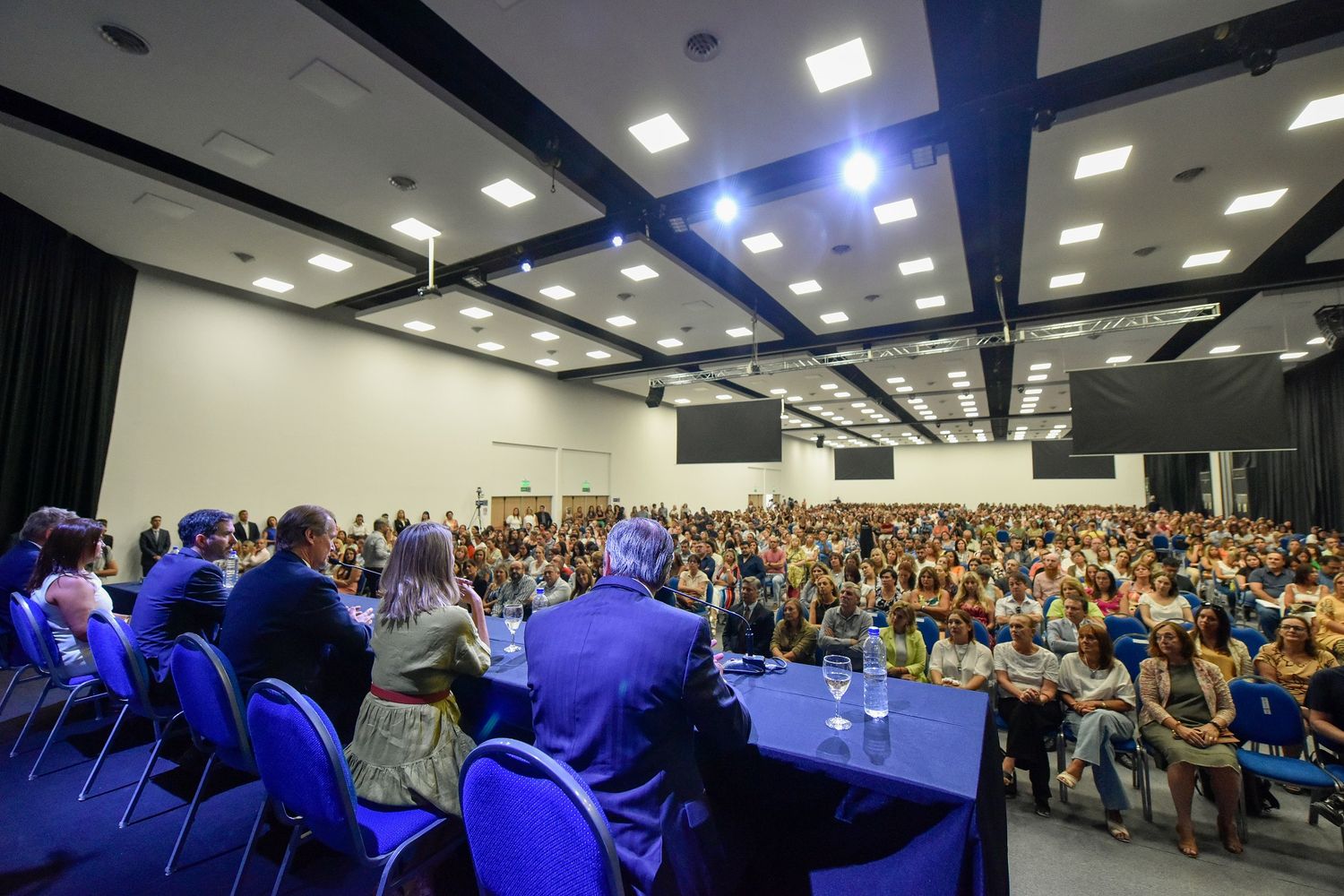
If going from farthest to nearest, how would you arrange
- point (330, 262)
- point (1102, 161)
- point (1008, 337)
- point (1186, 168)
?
point (1008, 337), point (330, 262), point (1186, 168), point (1102, 161)

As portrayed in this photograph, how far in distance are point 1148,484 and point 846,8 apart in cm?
2886

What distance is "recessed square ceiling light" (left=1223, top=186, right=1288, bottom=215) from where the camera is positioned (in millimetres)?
5484

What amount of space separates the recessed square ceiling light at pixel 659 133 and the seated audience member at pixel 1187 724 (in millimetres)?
4767

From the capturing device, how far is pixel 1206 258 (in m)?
7.10

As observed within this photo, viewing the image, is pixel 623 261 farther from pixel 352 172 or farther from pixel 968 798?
pixel 968 798

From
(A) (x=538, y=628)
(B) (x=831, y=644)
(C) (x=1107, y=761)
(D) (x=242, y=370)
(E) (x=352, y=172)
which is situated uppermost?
(E) (x=352, y=172)

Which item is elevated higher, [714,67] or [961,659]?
[714,67]

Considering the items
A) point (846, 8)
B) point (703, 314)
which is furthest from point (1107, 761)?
point (703, 314)

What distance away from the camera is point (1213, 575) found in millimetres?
7816

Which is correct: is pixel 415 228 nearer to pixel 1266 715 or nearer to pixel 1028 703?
pixel 1028 703

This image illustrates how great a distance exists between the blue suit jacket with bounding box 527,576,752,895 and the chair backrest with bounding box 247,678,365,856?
2.21 feet

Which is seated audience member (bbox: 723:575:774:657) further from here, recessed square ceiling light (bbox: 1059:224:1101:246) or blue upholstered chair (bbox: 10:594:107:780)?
recessed square ceiling light (bbox: 1059:224:1101:246)

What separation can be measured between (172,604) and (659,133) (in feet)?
14.8

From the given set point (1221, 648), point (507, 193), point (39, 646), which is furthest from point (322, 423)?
point (1221, 648)
